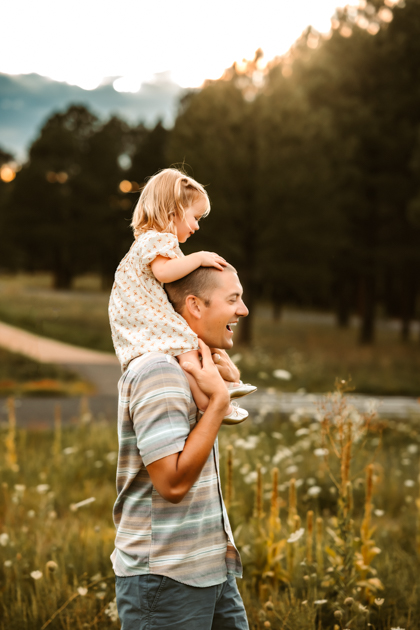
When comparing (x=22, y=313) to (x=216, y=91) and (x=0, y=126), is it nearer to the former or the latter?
(x=0, y=126)

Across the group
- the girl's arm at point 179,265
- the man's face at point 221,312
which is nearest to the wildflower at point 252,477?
the man's face at point 221,312

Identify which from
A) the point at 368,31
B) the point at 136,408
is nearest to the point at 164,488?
the point at 136,408

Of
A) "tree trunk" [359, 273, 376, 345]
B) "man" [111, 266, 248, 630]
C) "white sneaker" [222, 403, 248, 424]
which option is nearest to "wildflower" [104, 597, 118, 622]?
"man" [111, 266, 248, 630]

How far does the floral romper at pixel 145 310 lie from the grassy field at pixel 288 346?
6.90m

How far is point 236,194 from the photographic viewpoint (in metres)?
17.3

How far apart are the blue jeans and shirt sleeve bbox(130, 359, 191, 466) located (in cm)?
37

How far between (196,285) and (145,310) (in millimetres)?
170

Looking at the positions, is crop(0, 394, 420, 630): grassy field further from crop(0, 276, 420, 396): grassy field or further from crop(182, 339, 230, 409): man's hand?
crop(0, 276, 420, 396): grassy field

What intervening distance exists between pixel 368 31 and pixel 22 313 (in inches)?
611

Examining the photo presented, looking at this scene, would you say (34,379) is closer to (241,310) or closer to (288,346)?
(288,346)

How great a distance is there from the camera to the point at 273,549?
3.09 metres

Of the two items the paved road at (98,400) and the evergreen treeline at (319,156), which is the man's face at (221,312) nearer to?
the paved road at (98,400)

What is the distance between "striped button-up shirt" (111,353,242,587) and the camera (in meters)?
1.56

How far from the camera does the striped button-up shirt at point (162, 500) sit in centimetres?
156
